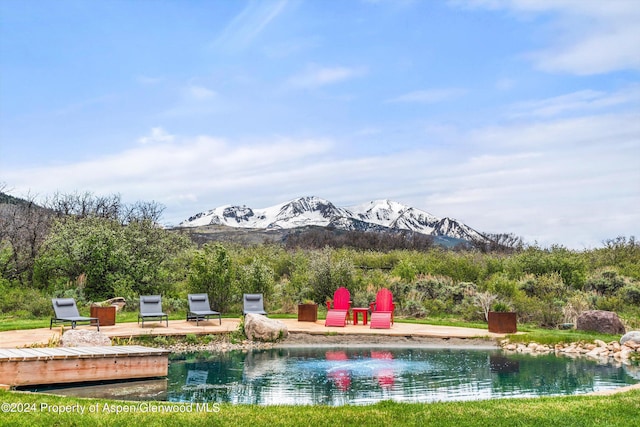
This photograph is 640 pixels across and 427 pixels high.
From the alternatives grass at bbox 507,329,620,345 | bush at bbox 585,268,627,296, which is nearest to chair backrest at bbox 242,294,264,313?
grass at bbox 507,329,620,345

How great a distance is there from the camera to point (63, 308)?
13094mm

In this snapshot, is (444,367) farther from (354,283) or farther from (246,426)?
(354,283)

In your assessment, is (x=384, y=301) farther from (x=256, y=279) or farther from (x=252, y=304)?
(x=256, y=279)

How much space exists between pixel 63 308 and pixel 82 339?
11.2 feet

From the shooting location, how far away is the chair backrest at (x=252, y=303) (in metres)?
14.8

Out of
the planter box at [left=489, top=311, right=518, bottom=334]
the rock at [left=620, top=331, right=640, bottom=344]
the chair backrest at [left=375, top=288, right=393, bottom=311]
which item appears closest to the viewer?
the rock at [left=620, top=331, right=640, bottom=344]

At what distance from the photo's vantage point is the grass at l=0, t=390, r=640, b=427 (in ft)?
18.5

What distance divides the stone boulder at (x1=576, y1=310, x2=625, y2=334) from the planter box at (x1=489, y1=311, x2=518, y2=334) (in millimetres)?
1570

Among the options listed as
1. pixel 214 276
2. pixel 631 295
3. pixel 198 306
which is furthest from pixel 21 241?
pixel 631 295

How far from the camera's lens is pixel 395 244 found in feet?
162

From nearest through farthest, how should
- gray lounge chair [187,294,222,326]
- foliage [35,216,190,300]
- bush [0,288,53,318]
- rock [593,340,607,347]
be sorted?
1. rock [593,340,607,347]
2. gray lounge chair [187,294,222,326]
3. bush [0,288,53,318]
4. foliage [35,216,190,300]

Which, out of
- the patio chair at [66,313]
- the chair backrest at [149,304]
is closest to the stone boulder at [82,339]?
the patio chair at [66,313]

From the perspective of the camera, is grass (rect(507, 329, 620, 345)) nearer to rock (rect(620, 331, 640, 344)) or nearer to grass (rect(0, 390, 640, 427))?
rock (rect(620, 331, 640, 344))

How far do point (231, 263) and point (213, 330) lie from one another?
3.95 meters
